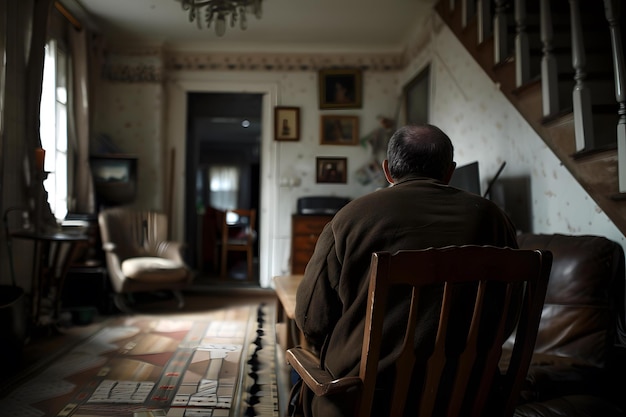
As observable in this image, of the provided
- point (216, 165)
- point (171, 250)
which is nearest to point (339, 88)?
point (171, 250)

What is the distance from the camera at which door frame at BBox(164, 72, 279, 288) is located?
18.9 ft

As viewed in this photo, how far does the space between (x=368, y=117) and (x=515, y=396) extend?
494 centimetres

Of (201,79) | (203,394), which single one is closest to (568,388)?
(203,394)

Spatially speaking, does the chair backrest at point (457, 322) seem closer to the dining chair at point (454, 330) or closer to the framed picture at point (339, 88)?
the dining chair at point (454, 330)

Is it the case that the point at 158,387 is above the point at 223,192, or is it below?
below

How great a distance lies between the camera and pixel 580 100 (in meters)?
2.11

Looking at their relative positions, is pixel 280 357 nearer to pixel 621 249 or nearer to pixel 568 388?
pixel 568 388

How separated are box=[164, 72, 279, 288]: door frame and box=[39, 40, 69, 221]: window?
1226mm

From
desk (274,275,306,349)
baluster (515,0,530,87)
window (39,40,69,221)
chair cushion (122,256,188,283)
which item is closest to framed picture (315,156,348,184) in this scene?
chair cushion (122,256,188,283)

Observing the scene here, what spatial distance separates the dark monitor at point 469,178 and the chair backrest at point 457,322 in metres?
2.02

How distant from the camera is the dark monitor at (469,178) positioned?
10.2 ft

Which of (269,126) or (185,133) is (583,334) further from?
(185,133)

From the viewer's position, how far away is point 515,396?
3.77 ft

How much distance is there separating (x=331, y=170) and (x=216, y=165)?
6.91 m
